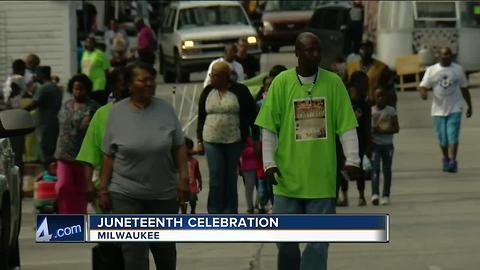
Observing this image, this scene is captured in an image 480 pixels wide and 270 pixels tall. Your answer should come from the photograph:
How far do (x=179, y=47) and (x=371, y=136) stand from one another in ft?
66.0

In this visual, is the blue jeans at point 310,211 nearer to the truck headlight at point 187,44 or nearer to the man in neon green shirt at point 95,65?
the man in neon green shirt at point 95,65

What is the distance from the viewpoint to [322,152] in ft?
34.8

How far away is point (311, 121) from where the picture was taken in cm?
1062

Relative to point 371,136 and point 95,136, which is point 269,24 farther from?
point 95,136

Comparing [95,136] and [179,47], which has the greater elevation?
[95,136]

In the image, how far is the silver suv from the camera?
38.2 metres

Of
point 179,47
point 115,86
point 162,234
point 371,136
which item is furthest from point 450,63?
point 179,47

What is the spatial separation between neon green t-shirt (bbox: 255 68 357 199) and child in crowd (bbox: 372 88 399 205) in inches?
317

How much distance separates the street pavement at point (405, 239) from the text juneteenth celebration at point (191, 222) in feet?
13.1

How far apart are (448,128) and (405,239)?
22.1ft

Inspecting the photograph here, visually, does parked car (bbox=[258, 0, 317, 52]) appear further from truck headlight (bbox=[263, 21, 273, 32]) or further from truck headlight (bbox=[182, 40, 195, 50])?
truck headlight (bbox=[182, 40, 195, 50])

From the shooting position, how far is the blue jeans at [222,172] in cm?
1622

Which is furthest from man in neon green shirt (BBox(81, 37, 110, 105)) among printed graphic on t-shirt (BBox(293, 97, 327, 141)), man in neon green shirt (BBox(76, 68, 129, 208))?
printed graphic on t-shirt (BBox(293, 97, 327, 141))

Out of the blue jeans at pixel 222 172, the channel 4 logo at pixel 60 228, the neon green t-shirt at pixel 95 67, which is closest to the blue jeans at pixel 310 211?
the channel 4 logo at pixel 60 228
